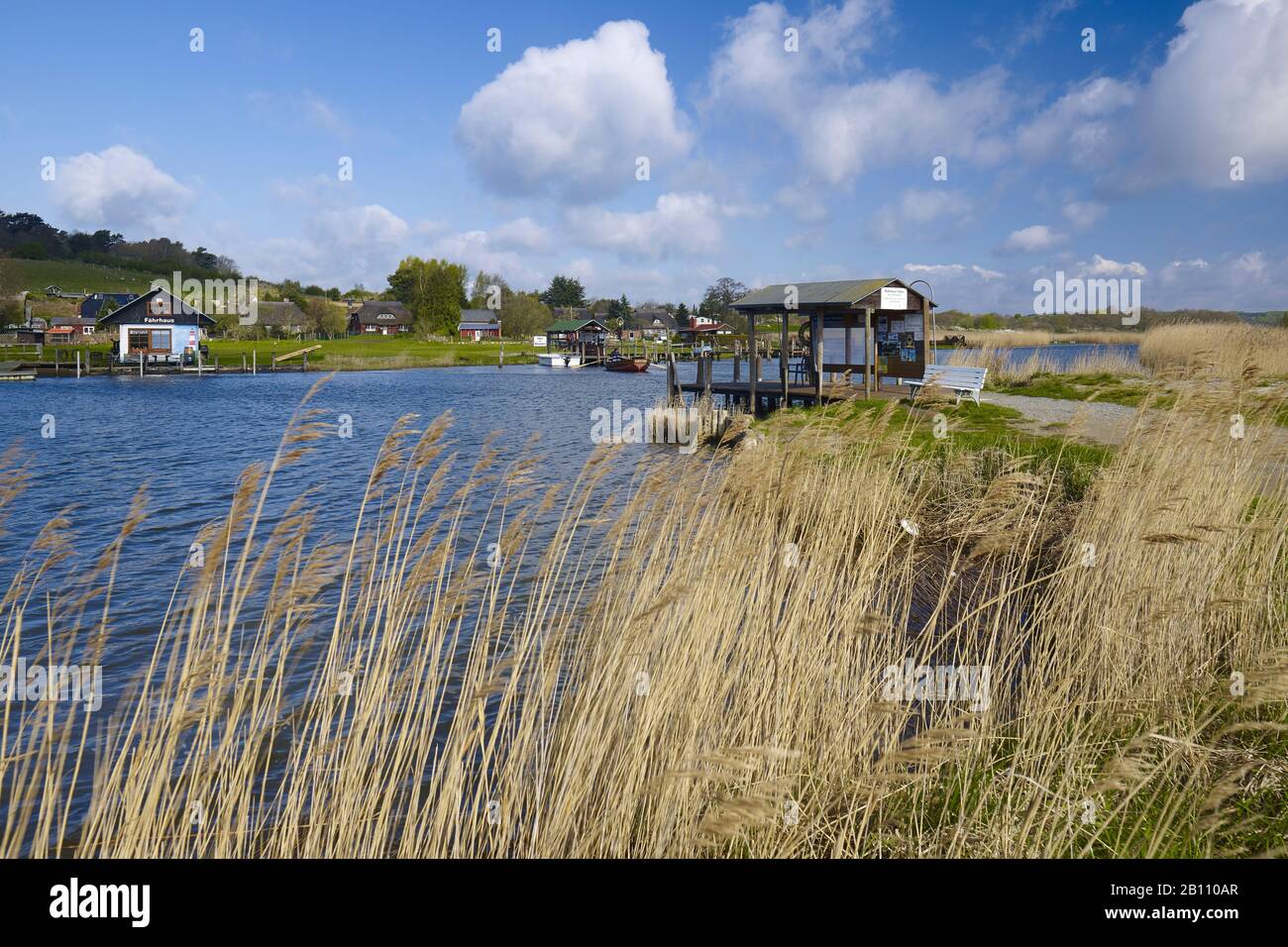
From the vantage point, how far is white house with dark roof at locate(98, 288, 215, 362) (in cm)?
6353

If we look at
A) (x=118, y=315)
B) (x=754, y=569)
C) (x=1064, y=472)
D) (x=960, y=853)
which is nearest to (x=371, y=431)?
(x=1064, y=472)

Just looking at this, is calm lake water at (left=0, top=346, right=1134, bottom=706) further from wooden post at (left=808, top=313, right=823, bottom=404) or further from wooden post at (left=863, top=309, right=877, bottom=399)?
wooden post at (left=863, top=309, right=877, bottom=399)

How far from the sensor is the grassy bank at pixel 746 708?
3.40m

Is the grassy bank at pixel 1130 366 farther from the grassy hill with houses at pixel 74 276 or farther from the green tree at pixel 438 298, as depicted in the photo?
the grassy hill with houses at pixel 74 276

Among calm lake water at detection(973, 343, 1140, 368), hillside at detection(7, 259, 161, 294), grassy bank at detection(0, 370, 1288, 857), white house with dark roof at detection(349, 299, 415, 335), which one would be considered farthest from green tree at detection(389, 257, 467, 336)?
grassy bank at detection(0, 370, 1288, 857)

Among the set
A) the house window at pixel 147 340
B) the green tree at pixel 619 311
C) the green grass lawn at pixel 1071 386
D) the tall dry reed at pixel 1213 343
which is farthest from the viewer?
the green tree at pixel 619 311

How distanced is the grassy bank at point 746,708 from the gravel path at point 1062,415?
5.96m

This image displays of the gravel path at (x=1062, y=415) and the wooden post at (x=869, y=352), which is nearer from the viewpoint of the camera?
the gravel path at (x=1062, y=415)

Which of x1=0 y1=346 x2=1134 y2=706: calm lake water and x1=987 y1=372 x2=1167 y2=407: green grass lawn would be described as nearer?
x1=0 y1=346 x2=1134 y2=706: calm lake water

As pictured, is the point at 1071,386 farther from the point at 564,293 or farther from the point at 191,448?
the point at 564,293

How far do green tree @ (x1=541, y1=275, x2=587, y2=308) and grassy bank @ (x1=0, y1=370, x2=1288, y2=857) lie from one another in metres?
145

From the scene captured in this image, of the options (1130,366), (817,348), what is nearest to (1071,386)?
(1130,366)

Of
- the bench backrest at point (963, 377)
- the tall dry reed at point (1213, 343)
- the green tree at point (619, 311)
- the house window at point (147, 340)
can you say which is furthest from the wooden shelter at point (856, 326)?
the green tree at point (619, 311)

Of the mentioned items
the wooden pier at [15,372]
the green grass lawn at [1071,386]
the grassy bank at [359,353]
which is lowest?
the green grass lawn at [1071,386]
